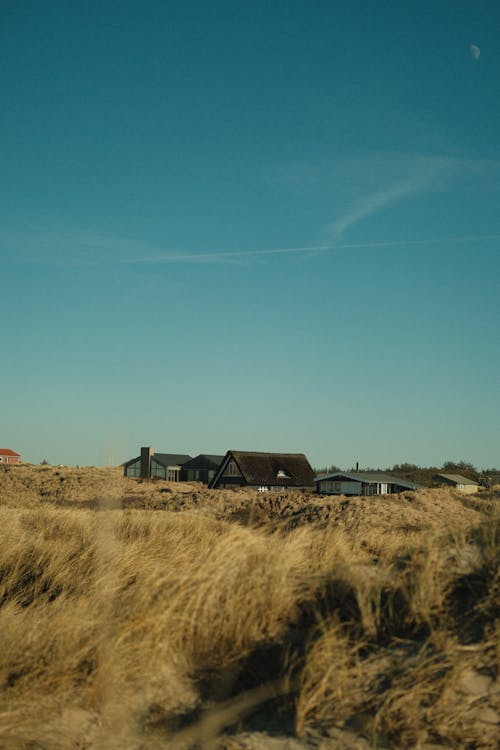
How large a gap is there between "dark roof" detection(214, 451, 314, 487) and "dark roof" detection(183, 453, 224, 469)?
58.1 feet

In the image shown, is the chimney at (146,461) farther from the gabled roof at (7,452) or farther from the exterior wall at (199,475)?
the gabled roof at (7,452)

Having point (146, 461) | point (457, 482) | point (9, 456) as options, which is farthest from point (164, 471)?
point (9, 456)

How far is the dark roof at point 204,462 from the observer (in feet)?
208

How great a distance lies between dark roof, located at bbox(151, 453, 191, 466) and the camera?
6669cm

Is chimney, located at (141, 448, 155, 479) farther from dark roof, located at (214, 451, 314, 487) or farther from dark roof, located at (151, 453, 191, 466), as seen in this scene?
dark roof, located at (214, 451, 314, 487)

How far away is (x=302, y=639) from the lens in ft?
16.4

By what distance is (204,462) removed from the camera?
64.2m

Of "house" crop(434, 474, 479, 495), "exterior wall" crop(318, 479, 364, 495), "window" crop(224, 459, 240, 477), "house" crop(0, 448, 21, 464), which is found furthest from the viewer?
"house" crop(0, 448, 21, 464)

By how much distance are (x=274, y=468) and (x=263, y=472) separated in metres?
1.16

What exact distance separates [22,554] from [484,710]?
5.13m

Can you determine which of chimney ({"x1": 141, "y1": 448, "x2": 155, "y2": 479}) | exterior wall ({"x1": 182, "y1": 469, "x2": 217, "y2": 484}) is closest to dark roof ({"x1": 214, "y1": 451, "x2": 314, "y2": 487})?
exterior wall ({"x1": 182, "y1": 469, "x2": 217, "y2": 484})

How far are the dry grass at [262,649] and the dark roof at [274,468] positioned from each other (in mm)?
36897

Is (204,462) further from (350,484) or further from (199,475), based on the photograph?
(350,484)

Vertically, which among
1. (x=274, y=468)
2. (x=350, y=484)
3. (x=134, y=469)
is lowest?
(x=350, y=484)
